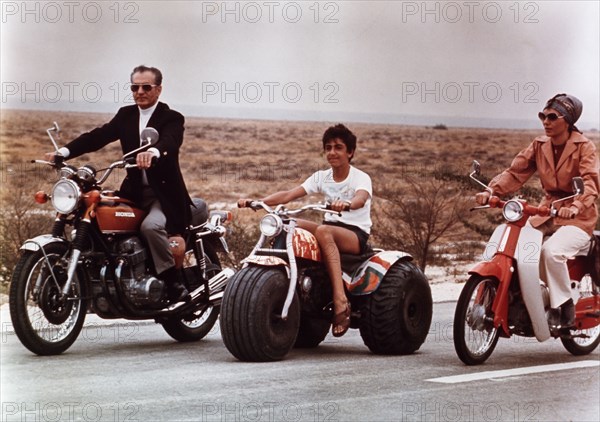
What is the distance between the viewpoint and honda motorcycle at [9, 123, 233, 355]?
5914mm

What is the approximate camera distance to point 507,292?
6.38 meters

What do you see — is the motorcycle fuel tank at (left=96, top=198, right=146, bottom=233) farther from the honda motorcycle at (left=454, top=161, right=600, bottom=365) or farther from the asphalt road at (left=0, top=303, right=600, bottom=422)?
the honda motorcycle at (left=454, top=161, right=600, bottom=365)

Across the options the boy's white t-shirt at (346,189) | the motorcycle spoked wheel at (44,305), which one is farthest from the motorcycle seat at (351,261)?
the motorcycle spoked wheel at (44,305)

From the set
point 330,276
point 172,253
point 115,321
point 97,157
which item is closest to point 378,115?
point 330,276

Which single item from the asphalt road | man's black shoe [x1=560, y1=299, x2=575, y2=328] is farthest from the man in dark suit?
man's black shoe [x1=560, y1=299, x2=575, y2=328]

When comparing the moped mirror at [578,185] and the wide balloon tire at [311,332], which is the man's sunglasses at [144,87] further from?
the moped mirror at [578,185]

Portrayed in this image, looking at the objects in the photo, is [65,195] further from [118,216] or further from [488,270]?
[488,270]

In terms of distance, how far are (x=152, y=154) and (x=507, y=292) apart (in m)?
1.85

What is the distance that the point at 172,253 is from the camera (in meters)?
6.68

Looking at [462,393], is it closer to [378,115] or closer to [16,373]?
[378,115]

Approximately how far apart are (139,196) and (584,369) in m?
2.38

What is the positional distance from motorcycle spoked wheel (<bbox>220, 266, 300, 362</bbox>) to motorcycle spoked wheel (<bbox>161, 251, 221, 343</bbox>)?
74cm

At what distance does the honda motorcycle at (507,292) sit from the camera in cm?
624

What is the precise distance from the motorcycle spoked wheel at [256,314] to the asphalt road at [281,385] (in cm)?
9
